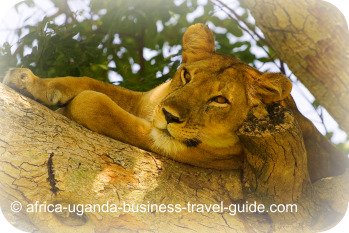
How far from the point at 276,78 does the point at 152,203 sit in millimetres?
1137

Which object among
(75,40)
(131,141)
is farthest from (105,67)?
(131,141)

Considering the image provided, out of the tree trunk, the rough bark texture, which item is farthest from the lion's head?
the rough bark texture

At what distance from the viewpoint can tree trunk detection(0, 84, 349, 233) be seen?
118 inches

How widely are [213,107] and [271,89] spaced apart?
395mm

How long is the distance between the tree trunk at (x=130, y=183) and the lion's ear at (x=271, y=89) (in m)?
0.47

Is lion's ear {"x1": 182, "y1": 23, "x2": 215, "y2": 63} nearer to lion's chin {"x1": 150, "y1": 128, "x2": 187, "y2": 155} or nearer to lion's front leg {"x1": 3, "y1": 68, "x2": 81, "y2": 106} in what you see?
lion's chin {"x1": 150, "y1": 128, "x2": 187, "y2": 155}

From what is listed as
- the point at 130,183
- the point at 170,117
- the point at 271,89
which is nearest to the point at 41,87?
the point at 170,117

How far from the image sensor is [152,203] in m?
3.19

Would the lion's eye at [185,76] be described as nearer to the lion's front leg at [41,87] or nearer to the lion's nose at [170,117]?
the lion's nose at [170,117]
